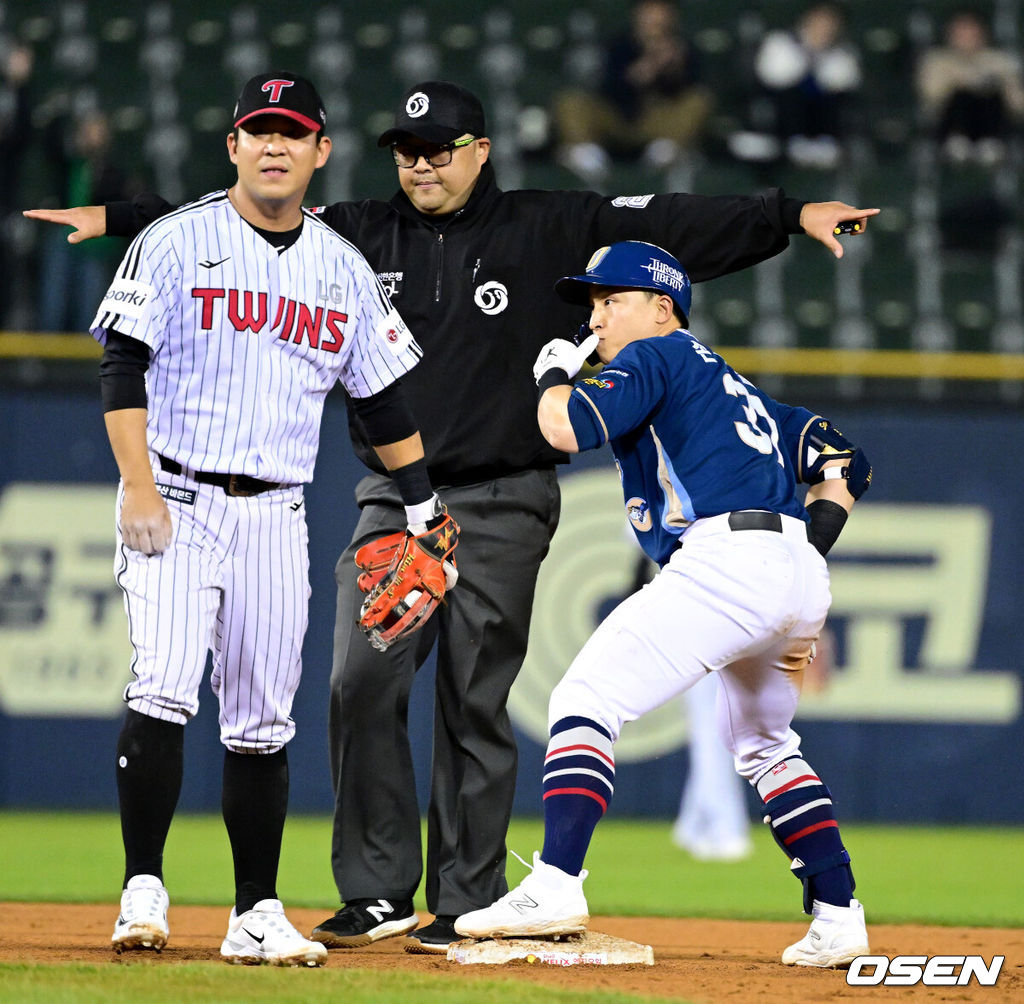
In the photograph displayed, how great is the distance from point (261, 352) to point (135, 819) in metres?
1.07

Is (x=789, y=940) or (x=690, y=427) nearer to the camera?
(x=690, y=427)

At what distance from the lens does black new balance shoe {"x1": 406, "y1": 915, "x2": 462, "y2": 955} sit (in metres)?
4.16

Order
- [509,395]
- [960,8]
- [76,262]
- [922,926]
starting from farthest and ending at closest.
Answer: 1. [960,8]
2. [76,262]
3. [922,926]
4. [509,395]

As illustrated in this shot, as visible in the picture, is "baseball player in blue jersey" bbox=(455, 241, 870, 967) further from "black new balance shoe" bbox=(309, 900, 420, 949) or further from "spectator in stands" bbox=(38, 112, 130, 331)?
"spectator in stands" bbox=(38, 112, 130, 331)

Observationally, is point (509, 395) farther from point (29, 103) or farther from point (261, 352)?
point (29, 103)

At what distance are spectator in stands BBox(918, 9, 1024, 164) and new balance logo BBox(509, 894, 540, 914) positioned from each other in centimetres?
754

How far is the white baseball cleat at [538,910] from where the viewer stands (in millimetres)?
3721

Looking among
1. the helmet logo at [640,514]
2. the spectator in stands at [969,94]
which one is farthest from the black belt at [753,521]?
the spectator in stands at [969,94]

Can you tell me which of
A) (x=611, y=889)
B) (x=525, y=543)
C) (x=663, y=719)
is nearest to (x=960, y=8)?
(x=663, y=719)

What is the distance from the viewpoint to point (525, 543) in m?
4.57

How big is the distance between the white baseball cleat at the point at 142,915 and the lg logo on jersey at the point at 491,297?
1.78m

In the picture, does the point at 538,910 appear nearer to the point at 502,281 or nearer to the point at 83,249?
the point at 502,281

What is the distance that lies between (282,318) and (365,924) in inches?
61.7

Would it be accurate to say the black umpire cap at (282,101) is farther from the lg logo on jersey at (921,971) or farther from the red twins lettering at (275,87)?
the lg logo on jersey at (921,971)
